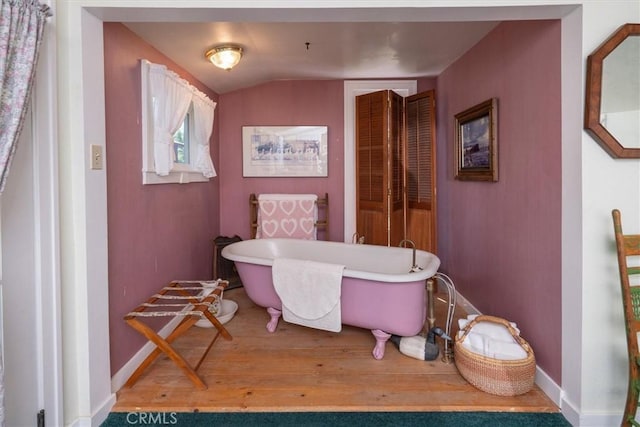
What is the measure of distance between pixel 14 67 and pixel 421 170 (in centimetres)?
306

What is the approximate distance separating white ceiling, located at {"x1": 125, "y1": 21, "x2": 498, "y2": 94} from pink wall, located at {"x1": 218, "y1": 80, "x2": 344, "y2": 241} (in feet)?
0.63

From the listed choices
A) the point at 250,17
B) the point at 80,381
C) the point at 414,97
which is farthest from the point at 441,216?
the point at 80,381

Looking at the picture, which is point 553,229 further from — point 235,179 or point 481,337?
point 235,179

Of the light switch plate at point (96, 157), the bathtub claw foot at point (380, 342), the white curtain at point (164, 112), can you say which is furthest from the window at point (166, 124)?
the bathtub claw foot at point (380, 342)

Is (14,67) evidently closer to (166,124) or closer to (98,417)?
(166,124)

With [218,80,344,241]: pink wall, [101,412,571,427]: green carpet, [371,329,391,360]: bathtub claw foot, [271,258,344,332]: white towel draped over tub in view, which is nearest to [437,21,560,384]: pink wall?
[101,412,571,427]: green carpet

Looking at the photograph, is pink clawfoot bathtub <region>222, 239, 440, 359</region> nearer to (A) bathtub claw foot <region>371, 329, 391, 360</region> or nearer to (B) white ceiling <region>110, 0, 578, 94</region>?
(A) bathtub claw foot <region>371, 329, 391, 360</region>

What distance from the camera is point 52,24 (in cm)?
152

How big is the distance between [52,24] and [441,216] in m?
3.20

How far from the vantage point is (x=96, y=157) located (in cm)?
171

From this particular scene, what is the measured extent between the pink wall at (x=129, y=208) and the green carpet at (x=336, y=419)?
37 cm

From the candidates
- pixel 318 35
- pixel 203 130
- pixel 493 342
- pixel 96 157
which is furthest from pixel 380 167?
pixel 96 157

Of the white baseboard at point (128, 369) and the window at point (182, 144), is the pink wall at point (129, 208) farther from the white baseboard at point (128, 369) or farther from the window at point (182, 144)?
the window at point (182, 144)

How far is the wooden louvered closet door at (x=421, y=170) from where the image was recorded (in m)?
3.44
